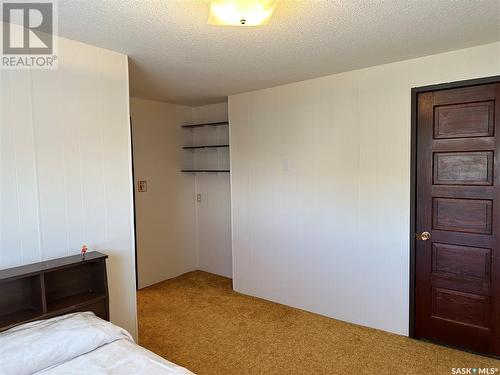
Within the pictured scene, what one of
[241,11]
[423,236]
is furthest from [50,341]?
[423,236]

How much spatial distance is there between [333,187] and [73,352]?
8.13 ft

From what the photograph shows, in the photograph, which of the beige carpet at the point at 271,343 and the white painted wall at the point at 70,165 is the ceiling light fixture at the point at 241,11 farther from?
the beige carpet at the point at 271,343

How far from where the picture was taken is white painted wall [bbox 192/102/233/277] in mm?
4691

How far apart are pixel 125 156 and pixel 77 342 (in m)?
1.37

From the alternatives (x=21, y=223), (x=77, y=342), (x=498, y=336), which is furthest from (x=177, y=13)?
(x=498, y=336)

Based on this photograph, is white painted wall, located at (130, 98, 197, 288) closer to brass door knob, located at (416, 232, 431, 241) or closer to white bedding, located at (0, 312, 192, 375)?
white bedding, located at (0, 312, 192, 375)

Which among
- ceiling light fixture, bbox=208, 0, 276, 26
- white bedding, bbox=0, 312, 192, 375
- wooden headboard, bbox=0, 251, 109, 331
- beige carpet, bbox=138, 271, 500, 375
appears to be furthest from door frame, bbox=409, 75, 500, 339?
wooden headboard, bbox=0, 251, 109, 331

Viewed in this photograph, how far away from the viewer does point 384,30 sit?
220 centimetres

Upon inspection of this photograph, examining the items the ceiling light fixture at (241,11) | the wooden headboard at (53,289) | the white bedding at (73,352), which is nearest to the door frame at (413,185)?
the ceiling light fixture at (241,11)

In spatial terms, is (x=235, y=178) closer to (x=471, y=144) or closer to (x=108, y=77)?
(x=108, y=77)

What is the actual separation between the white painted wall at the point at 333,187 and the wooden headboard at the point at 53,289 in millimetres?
1994

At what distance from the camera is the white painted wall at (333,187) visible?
293 centimetres

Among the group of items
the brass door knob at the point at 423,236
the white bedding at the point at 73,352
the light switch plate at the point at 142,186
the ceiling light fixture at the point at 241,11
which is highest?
the ceiling light fixture at the point at 241,11

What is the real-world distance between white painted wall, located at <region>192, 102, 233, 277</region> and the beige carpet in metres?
0.98
